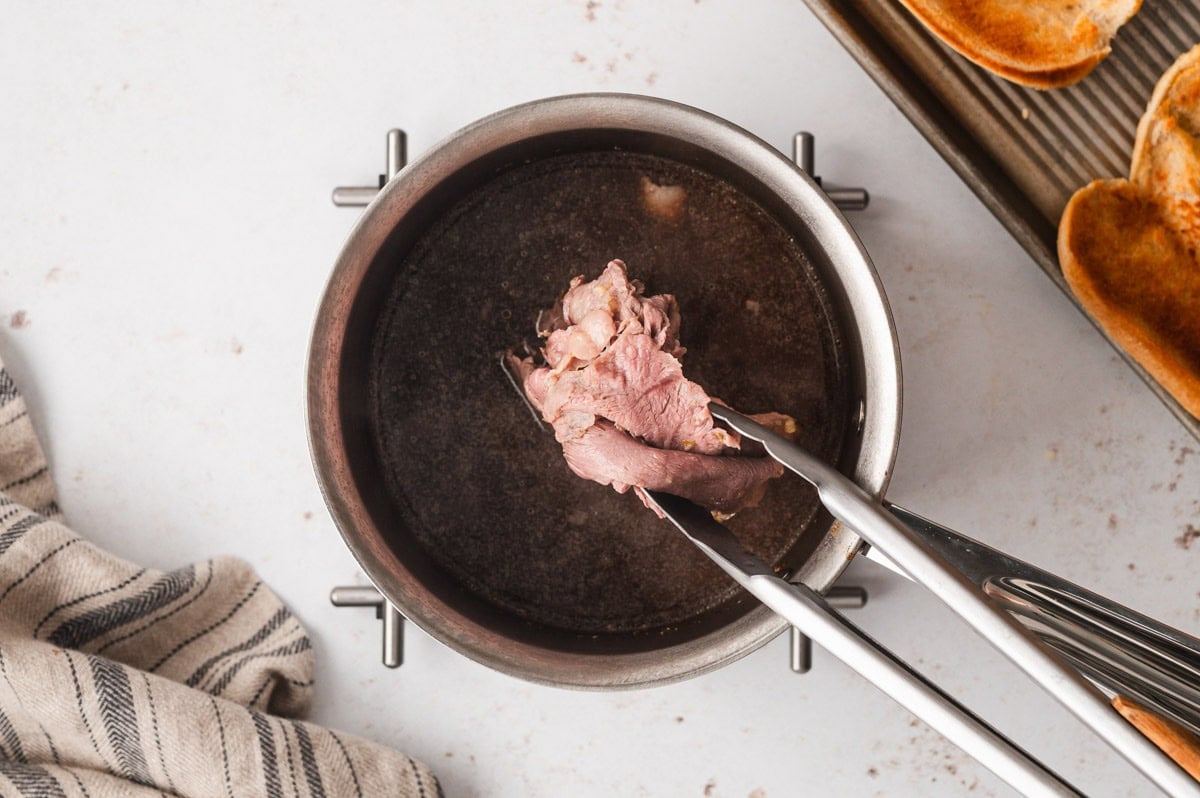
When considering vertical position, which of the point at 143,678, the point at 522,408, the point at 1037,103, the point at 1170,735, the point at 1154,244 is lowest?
the point at 143,678

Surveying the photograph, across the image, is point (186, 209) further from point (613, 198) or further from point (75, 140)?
point (613, 198)

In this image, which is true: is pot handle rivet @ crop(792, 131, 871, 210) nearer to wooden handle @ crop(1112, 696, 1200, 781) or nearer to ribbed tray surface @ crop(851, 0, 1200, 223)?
ribbed tray surface @ crop(851, 0, 1200, 223)

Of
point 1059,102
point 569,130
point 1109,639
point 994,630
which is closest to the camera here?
point 994,630

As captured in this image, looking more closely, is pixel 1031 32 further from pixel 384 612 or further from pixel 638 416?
pixel 384 612

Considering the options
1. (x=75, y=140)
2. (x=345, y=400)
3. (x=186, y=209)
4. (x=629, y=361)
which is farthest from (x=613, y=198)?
(x=75, y=140)

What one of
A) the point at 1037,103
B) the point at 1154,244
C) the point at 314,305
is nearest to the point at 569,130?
the point at 314,305

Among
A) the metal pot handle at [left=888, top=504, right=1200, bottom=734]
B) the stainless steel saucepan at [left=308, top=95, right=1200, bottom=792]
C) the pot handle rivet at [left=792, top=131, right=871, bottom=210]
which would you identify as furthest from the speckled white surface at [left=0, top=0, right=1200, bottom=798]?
the metal pot handle at [left=888, top=504, right=1200, bottom=734]

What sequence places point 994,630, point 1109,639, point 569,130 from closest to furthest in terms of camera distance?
point 994,630 < point 1109,639 < point 569,130
